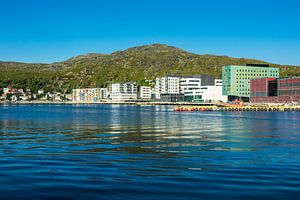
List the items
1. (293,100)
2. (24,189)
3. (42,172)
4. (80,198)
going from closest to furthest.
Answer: (80,198) → (24,189) → (42,172) → (293,100)

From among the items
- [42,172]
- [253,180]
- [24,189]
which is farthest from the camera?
[42,172]

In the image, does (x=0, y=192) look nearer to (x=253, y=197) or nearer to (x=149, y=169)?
(x=149, y=169)

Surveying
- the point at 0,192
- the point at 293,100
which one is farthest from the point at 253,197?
the point at 293,100

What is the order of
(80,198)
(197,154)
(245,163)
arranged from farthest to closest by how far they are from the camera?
(197,154) → (245,163) → (80,198)

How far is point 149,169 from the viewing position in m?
22.8

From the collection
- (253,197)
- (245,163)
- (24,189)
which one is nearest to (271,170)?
(245,163)

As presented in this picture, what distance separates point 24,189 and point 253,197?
32.8 feet

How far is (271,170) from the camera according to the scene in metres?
22.6

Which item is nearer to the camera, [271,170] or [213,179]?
[213,179]

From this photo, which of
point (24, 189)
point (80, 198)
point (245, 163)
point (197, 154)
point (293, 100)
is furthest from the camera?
point (293, 100)

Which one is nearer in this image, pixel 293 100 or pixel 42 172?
pixel 42 172

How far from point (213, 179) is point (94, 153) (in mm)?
12457

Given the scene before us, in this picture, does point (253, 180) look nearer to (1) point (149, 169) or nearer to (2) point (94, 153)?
(1) point (149, 169)

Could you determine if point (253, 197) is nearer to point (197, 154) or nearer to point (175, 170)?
point (175, 170)
